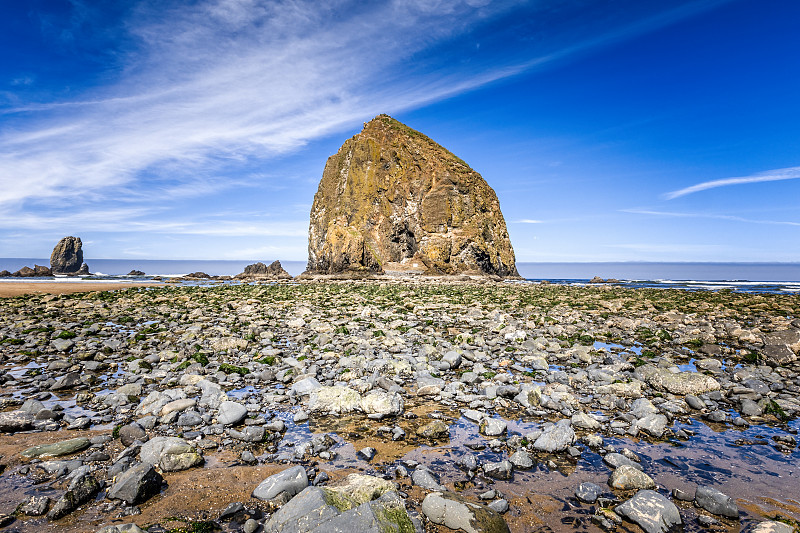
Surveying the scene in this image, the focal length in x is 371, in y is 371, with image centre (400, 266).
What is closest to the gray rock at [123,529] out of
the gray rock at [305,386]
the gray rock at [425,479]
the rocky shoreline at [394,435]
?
the rocky shoreline at [394,435]

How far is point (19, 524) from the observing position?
3.58 metres

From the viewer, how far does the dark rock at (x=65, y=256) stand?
107000mm

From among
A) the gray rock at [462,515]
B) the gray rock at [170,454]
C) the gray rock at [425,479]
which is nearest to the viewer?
the gray rock at [462,515]

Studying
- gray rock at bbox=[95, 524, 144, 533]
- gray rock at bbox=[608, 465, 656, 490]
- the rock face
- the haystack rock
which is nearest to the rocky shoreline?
gray rock at bbox=[608, 465, 656, 490]

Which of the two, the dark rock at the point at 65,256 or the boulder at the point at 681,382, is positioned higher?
the dark rock at the point at 65,256

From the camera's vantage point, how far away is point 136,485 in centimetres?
404

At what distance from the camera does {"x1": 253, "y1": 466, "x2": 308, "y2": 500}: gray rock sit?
416 cm

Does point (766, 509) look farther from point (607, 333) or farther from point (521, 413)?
point (607, 333)

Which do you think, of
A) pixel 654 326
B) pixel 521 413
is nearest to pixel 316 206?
pixel 654 326

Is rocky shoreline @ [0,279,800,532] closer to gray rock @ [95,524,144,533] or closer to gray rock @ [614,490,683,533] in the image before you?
→ gray rock @ [614,490,683,533]

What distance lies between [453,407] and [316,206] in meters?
91.9

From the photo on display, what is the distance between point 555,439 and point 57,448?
695 cm

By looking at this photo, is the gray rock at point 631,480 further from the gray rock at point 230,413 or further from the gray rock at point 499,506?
the gray rock at point 230,413

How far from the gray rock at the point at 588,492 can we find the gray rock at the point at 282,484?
3213 millimetres
